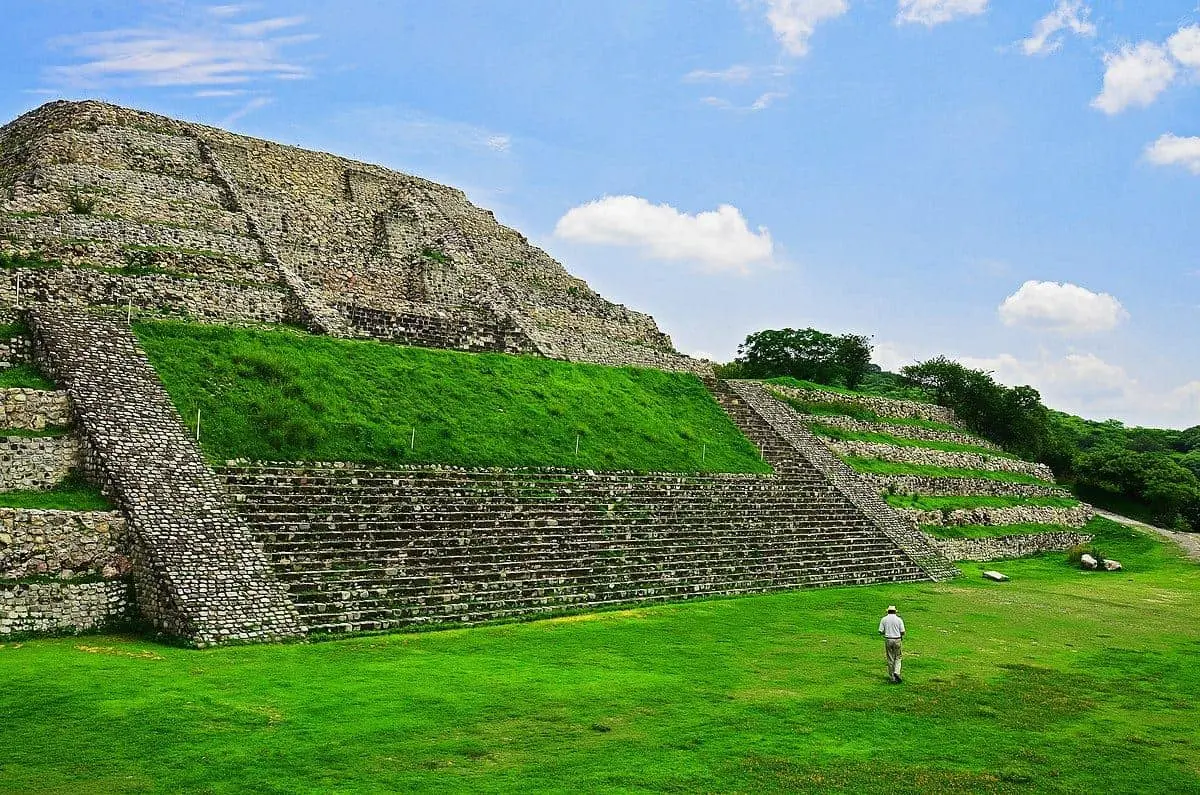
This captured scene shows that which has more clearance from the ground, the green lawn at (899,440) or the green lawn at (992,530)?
the green lawn at (899,440)

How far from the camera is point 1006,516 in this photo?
3584cm

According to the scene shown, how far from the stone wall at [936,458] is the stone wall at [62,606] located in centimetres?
→ 2391

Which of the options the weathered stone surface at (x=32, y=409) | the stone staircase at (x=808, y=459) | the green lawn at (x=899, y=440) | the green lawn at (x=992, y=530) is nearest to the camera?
the weathered stone surface at (x=32, y=409)

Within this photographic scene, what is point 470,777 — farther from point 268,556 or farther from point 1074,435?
point 1074,435

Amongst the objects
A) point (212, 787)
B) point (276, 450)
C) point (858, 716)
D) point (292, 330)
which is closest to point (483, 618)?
point (276, 450)

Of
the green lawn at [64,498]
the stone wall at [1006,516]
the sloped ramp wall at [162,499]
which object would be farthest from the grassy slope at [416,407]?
the stone wall at [1006,516]

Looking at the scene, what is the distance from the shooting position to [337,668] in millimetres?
14016

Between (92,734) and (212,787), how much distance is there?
2.16 m

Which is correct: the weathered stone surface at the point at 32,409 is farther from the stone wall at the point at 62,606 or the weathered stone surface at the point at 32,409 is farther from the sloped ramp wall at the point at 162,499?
the stone wall at the point at 62,606

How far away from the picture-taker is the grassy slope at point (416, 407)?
835 inches

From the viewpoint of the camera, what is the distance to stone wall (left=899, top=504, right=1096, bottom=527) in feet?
107

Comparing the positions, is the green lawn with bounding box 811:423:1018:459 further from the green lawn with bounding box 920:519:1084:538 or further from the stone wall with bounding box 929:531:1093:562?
the stone wall with bounding box 929:531:1093:562

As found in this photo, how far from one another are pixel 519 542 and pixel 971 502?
20.7 meters

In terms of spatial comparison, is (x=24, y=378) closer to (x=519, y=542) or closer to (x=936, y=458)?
(x=519, y=542)
